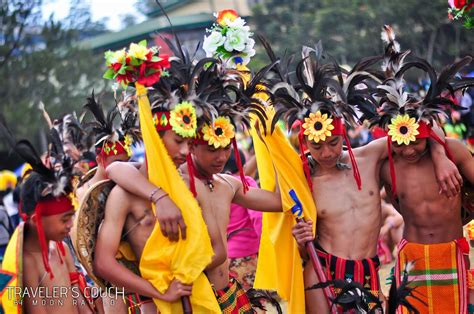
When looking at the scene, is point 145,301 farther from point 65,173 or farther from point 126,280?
point 65,173

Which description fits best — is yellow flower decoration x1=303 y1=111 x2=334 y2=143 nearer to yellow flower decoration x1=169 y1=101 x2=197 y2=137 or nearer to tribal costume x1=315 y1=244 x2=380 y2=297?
tribal costume x1=315 y1=244 x2=380 y2=297

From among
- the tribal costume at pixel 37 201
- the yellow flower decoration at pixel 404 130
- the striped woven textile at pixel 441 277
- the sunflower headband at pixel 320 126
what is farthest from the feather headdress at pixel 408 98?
the tribal costume at pixel 37 201

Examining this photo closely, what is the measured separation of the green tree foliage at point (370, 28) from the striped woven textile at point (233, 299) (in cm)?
2046

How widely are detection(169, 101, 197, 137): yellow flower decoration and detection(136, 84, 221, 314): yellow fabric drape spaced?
127mm

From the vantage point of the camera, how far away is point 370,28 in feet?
90.6

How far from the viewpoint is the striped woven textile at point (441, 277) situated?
5.74m

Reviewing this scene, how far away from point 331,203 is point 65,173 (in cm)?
192

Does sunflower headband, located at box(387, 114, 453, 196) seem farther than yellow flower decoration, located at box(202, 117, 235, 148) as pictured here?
Yes

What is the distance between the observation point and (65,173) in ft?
14.9

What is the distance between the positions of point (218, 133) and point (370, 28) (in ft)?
77.1

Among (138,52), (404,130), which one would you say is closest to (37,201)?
(138,52)

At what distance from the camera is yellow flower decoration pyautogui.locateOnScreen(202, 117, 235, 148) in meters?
4.93

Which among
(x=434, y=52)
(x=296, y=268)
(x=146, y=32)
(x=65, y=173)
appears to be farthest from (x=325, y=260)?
(x=146, y=32)

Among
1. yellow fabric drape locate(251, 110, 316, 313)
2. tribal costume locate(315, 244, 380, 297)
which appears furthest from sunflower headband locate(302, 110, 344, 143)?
tribal costume locate(315, 244, 380, 297)
